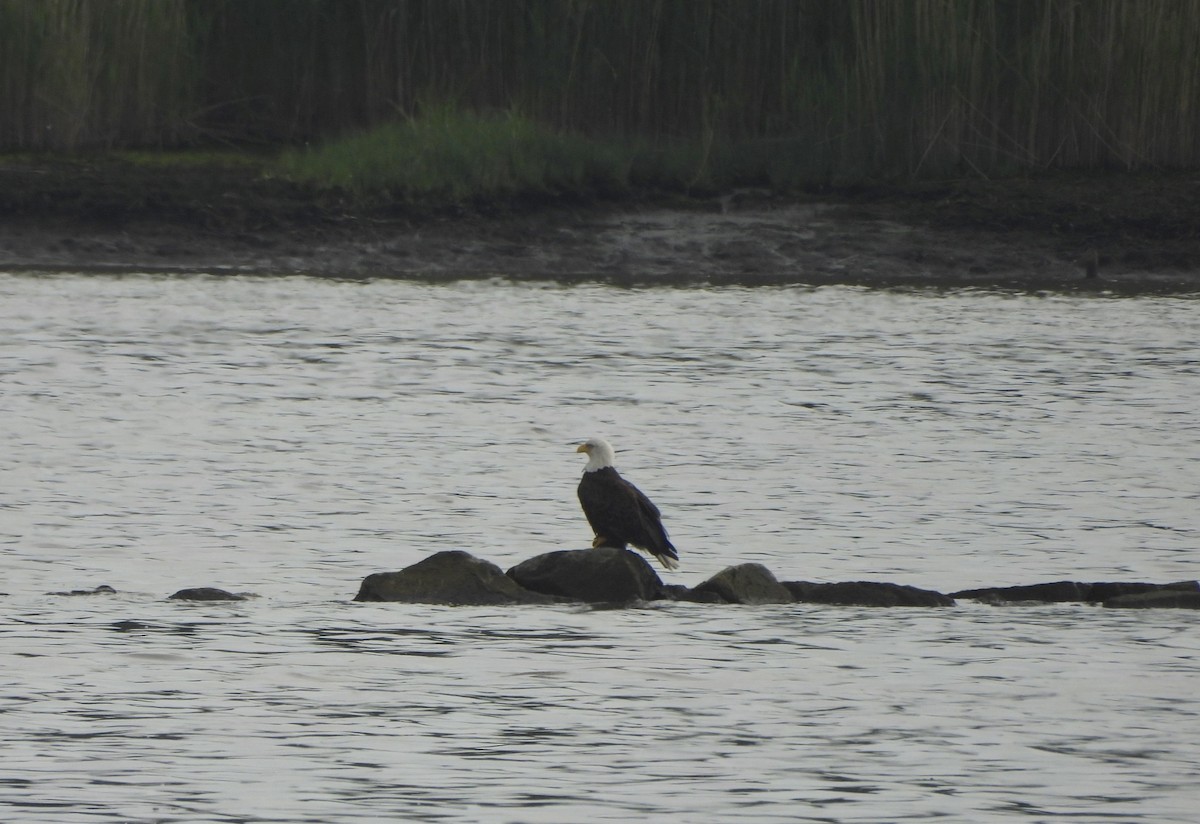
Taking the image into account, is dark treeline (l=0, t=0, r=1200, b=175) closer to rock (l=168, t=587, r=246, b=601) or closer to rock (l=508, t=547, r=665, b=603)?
rock (l=508, t=547, r=665, b=603)

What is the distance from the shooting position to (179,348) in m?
15.9

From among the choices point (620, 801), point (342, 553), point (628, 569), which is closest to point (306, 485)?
point (342, 553)

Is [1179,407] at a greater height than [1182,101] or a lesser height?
lesser

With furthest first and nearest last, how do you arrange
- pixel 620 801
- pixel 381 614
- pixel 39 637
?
pixel 381 614 < pixel 39 637 < pixel 620 801

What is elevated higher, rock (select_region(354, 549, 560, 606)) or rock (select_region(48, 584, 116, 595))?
rock (select_region(354, 549, 560, 606))

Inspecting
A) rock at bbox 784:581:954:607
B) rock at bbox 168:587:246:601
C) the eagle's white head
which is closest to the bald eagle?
the eagle's white head

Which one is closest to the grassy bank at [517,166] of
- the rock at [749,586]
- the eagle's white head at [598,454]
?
the eagle's white head at [598,454]

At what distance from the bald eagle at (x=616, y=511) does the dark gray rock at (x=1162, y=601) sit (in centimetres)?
172

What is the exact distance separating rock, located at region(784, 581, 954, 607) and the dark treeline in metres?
13.3

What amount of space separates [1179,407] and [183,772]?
8734 millimetres

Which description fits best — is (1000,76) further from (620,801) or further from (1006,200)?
(620,801)

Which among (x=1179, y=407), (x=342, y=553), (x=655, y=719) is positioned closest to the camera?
(x=655, y=719)

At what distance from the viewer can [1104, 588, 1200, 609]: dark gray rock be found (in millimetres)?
8141

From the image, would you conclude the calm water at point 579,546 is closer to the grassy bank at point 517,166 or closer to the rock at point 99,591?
the rock at point 99,591
